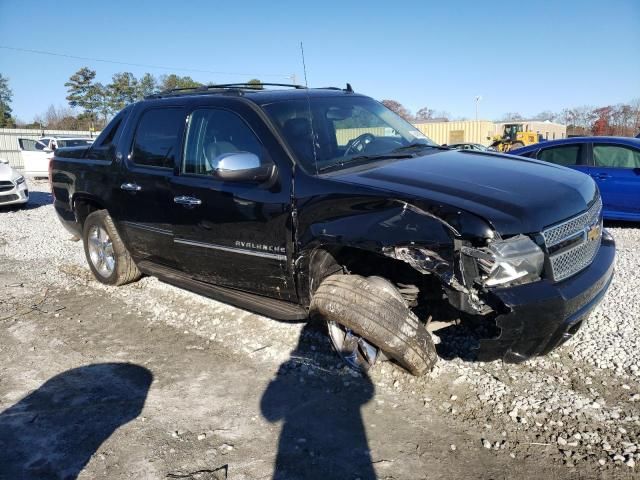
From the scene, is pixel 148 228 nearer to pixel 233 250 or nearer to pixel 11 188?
pixel 233 250

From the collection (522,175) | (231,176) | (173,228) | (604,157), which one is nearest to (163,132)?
(173,228)

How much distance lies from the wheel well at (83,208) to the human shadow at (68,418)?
2.39 meters

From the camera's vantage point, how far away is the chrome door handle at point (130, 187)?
4512 mm

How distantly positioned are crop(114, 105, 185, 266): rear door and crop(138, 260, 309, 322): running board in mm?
109

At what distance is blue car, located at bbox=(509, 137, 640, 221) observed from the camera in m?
7.85

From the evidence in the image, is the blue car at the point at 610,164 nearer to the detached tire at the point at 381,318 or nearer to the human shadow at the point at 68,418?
the detached tire at the point at 381,318

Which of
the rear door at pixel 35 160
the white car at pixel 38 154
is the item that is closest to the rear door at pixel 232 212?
the white car at pixel 38 154

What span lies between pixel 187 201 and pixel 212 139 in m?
0.54

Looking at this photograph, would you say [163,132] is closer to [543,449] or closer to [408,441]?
[408,441]

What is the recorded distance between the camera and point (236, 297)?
12.8ft

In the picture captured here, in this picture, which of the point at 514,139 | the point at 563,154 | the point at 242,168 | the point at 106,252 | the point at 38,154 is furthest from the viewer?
the point at 514,139

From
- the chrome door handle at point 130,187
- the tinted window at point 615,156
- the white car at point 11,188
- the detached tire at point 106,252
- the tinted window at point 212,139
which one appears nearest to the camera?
the tinted window at point 212,139

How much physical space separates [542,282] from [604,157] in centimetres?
676

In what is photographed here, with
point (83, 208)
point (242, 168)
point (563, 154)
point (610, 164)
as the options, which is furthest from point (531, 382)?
point (563, 154)
